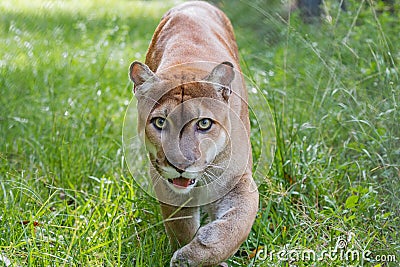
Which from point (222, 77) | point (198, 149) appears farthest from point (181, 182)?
point (222, 77)

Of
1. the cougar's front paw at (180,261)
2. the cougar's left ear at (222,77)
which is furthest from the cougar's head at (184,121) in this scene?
the cougar's front paw at (180,261)

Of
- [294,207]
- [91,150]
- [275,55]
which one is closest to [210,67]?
[294,207]

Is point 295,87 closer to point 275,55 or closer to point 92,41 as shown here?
point 275,55

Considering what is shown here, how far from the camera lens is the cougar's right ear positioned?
3.35 m

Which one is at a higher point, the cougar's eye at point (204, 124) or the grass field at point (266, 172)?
the cougar's eye at point (204, 124)

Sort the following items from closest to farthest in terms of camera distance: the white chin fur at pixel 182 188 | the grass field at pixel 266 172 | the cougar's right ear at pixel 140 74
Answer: the white chin fur at pixel 182 188
the cougar's right ear at pixel 140 74
the grass field at pixel 266 172

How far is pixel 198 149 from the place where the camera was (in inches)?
123

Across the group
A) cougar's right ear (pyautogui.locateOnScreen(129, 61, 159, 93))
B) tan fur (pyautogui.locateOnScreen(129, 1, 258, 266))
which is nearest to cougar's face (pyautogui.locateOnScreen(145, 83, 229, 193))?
tan fur (pyautogui.locateOnScreen(129, 1, 258, 266))

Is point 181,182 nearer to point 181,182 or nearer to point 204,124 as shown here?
point 181,182

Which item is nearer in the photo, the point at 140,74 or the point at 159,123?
the point at 159,123

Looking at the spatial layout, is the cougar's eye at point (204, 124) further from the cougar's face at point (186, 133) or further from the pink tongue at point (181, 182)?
the pink tongue at point (181, 182)

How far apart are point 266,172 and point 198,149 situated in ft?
3.20

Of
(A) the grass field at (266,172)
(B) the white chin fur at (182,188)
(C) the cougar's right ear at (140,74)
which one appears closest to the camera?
(B) the white chin fur at (182,188)

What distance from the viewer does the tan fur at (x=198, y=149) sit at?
10.3 feet
